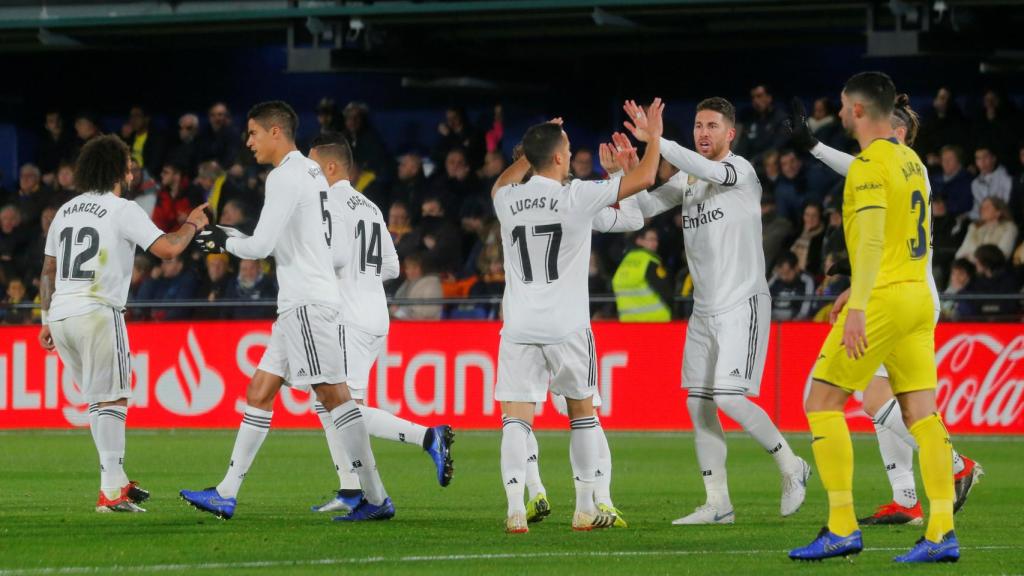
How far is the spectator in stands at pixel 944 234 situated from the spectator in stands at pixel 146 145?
9.97 meters

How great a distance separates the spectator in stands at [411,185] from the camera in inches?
870

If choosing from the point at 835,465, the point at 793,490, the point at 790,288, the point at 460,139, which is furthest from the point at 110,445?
the point at 460,139

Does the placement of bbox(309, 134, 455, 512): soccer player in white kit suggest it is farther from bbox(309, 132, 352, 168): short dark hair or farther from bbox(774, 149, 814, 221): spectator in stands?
bbox(774, 149, 814, 221): spectator in stands

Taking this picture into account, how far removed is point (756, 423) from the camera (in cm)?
1017

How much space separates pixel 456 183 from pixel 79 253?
11.8 metres

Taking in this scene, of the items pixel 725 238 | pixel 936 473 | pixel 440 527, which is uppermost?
pixel 725 238

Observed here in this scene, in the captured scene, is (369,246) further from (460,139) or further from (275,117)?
(460,139)

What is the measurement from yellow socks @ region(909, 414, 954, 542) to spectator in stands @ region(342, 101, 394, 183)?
14.9 meters

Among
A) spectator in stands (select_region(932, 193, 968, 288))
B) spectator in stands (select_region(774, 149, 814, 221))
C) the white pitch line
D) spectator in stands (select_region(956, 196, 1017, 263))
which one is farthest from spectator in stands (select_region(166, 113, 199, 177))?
the white pitch line

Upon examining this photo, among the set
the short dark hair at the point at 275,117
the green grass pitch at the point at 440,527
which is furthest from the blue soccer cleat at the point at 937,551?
the short dark hair at the point at 275,117

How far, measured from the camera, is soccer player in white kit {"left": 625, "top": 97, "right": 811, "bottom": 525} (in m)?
10.1

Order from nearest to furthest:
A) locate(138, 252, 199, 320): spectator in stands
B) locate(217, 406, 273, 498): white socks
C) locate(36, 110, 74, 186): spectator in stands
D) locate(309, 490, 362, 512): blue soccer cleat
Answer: locate(217, 406, 273, 498): white socks
locate(309, 490, 362, 512): blue soccer cleat
locate(138, 252, 199, 320): spectator in stands
locate(36, 110, 74, 186): spectator in stands

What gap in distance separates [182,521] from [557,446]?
7.69m

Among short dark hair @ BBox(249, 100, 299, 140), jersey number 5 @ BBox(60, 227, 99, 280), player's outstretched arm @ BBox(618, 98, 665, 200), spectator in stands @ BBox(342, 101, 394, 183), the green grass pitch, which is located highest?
spectator in stands @ BBox(342, 101, 394, 183)
